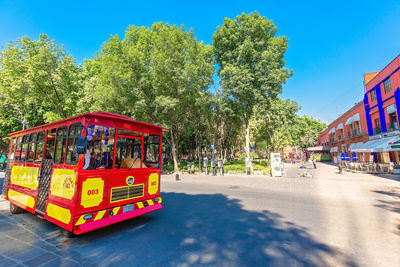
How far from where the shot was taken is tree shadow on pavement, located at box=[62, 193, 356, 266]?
3568mm

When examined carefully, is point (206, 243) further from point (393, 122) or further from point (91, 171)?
point (393, 122)

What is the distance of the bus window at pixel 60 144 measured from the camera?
16.3 ft

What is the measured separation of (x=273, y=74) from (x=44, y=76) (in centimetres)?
2263

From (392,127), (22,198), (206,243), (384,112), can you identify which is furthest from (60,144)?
(384,112)

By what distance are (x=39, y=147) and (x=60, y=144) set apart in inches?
62.4

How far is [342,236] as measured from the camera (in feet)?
15.3

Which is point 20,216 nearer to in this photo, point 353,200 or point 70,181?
point 70,181

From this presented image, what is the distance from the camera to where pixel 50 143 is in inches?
219

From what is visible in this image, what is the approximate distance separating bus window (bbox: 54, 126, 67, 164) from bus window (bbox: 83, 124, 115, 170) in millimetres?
958

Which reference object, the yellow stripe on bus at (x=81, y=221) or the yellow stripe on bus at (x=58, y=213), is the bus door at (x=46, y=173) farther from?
the yellow stripe on bus at (x=81, y=221)

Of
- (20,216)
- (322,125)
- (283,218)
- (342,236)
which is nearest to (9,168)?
(20,216)

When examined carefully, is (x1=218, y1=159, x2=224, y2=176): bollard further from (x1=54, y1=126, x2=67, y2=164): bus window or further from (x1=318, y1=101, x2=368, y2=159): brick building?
(x1=318, y1=101, x2=368, y2=159): brick building

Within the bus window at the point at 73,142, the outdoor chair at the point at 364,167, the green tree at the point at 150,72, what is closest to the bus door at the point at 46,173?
the bus window at the point at 73,142

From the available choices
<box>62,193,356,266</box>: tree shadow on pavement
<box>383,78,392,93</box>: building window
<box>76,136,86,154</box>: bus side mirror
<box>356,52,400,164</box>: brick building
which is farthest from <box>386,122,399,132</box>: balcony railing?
<box>76,136,86,154</box>: bus side mirror
